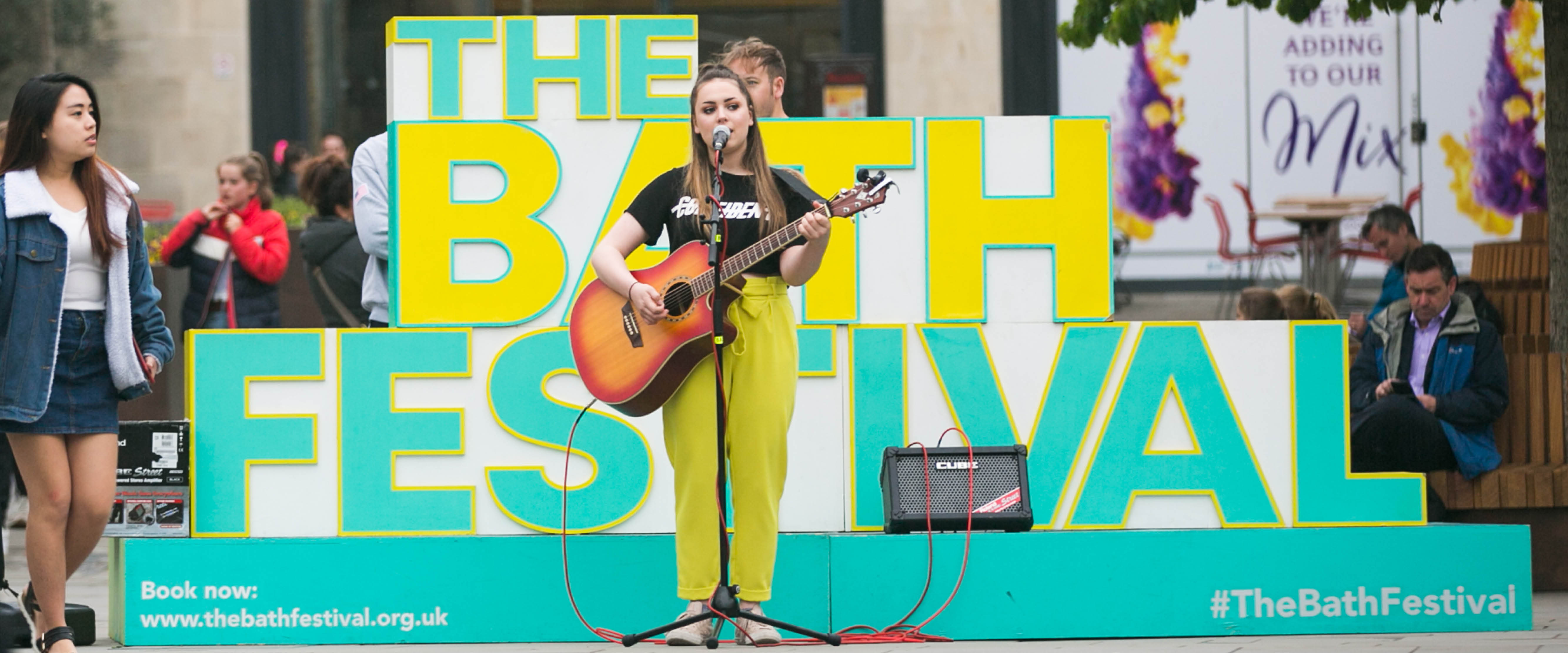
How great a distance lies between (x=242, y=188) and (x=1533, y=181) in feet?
34.3

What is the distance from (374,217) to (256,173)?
105 inches

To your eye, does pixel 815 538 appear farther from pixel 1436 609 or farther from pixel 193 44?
pixel 193 44

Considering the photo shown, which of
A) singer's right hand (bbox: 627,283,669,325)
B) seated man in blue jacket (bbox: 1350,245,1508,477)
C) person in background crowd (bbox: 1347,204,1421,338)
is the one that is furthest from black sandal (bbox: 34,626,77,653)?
person in background crowd (bbox: 1347,204,1421,338)

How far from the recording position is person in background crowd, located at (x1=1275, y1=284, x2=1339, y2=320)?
7734 millimetres

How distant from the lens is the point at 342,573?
5.80m

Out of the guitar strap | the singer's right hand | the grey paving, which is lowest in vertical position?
the grey paving

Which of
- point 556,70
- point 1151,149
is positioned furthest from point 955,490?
point 1151,149

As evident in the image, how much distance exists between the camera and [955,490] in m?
5.74

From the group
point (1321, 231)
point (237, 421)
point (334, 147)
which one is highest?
point (334, 147)

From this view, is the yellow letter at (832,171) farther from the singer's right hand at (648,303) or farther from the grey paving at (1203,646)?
the grey paving at (1203,646)

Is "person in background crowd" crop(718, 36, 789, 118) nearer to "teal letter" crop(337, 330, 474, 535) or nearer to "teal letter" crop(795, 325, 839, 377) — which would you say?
"teal letter" crop(795, 325, 839, 377)

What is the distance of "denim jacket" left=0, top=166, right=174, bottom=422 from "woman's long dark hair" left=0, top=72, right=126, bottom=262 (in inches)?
1.4

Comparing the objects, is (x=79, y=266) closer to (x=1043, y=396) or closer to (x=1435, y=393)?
(x=1043, y=396)

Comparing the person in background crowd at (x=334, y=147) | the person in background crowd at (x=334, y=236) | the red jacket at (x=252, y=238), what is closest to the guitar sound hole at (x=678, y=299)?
the person in background crowd at (x=334, y=236)
